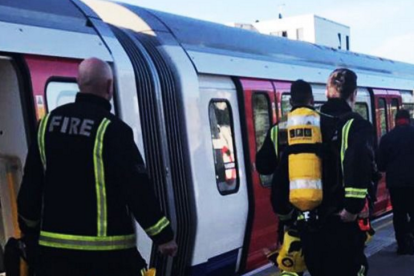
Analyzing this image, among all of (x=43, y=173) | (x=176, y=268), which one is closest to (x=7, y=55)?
(x=43, y=173)

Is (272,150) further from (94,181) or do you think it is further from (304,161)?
(94,181)

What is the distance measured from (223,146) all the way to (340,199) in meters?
2.35

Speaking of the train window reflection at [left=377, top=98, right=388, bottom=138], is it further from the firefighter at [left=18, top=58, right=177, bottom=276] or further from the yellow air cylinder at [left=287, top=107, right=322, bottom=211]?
the firefighter at [left=18, top=58, right=177, bottom=276]

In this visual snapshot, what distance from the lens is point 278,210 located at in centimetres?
410

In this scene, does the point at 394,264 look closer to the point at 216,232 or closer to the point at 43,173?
the point at 216,232

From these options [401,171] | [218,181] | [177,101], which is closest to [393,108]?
[401,171]

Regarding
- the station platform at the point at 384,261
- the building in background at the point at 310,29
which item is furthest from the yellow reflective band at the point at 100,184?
the building in background at the point at 310,29

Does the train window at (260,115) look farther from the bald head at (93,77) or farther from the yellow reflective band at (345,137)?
the bald head at (93,77)

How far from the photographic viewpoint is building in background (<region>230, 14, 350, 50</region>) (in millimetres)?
49719

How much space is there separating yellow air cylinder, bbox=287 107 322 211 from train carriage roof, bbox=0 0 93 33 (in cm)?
185

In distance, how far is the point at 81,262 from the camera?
3000mm

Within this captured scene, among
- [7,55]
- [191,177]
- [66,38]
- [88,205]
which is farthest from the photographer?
[191,177]

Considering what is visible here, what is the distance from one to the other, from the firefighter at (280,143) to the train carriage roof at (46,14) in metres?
1.69

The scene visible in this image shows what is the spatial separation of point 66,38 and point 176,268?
2.19m
